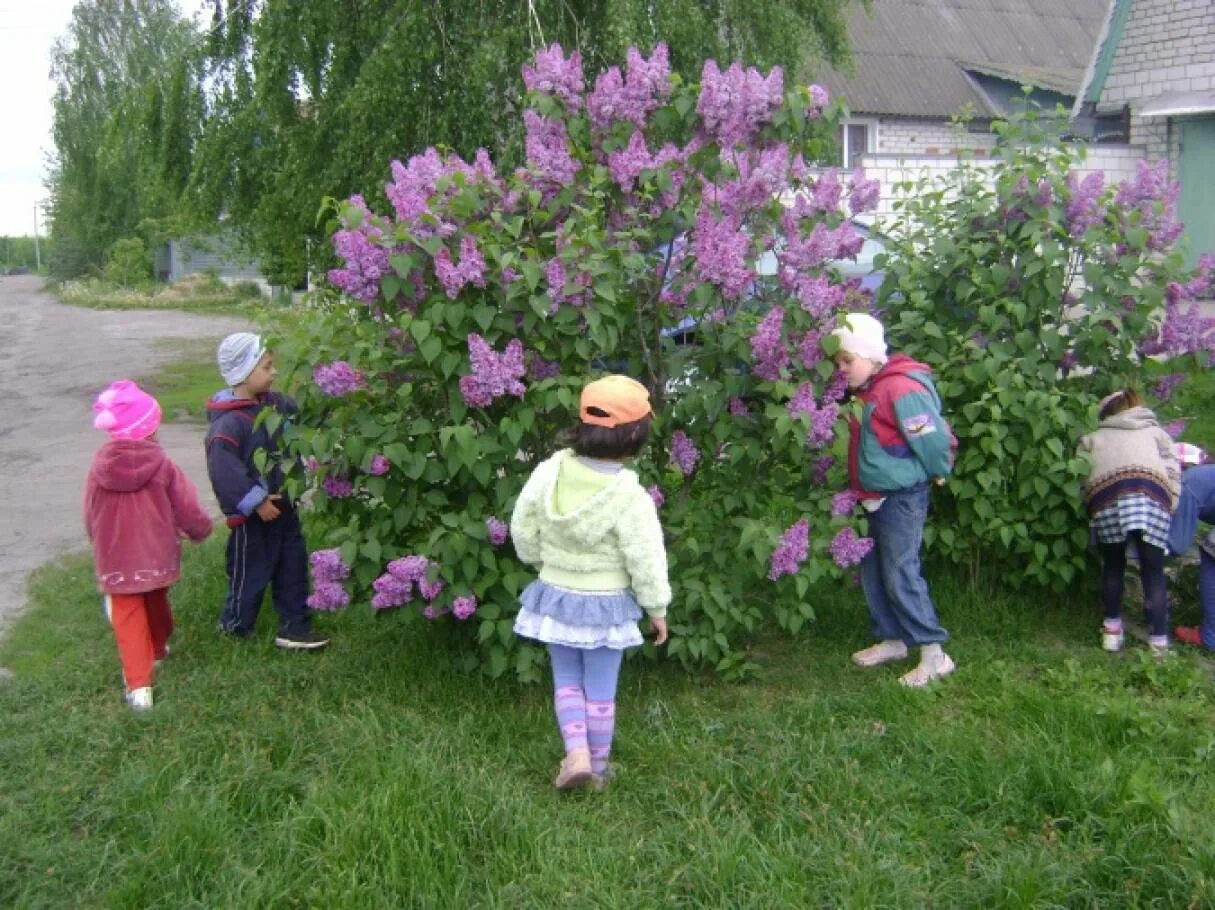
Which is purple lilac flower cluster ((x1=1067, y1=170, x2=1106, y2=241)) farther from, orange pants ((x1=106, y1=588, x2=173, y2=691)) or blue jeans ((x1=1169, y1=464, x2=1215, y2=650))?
orange pants ((x1=106, y1=588, x2=173, y2=691))

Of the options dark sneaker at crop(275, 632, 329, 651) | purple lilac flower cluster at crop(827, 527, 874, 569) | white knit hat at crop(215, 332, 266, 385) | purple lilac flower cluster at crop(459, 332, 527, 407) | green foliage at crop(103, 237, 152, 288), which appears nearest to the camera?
purple lilac flower cluster at crop(459, 332, 527, 407)

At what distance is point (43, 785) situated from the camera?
3766mm

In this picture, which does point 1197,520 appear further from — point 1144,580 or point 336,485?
point 336,485

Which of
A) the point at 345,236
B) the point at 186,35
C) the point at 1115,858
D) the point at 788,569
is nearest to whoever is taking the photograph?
the point at 1115,858

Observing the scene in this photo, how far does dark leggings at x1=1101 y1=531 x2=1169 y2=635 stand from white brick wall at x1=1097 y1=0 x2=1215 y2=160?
12858 mm

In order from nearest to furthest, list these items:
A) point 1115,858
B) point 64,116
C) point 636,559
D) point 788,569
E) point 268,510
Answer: point 1115,858 → point 636,559 → point 788,569 → point 268,510 → point 64,116

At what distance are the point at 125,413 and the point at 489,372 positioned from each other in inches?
65.7

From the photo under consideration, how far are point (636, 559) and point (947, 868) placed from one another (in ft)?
3.95

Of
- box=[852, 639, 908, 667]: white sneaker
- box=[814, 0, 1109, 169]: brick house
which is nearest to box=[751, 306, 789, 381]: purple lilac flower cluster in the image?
box=[852, 639, 908, 667]: white sneaker

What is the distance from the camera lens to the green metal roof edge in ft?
53.3

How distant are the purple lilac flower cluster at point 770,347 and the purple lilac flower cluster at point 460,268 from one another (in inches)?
38.3

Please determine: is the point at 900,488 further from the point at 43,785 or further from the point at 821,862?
the point at 43,785

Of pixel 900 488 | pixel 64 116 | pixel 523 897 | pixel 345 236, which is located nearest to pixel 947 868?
pixel 523 897

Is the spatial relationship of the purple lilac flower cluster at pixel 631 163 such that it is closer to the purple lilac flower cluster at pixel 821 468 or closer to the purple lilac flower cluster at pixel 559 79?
the purple lilac flower cluster at pixel 559 79
